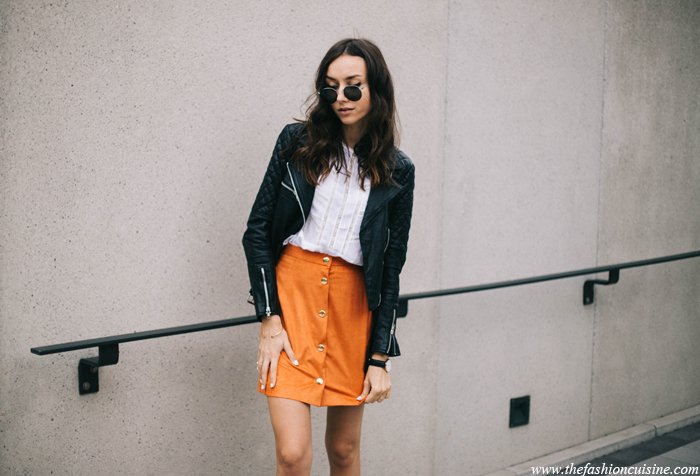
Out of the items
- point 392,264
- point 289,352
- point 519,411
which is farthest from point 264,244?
point 519,411

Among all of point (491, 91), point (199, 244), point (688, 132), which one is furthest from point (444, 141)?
point (688, 132)

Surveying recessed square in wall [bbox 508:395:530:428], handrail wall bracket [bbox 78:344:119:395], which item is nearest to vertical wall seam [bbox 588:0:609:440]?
recessed square in wall [bbox 508:395:530:428]

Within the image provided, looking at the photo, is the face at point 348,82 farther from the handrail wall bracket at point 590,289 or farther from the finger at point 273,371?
the handrail wall bracket at point 590,289

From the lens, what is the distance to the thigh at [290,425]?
8.11 feet

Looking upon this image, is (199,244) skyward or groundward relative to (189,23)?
groundward

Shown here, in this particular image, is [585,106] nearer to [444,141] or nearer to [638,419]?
[444,141]

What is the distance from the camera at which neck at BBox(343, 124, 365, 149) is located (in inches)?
105

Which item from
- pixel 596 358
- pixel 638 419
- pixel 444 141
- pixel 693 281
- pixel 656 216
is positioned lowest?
pixel 638 419

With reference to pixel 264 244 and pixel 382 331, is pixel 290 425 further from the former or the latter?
pixel 264 244

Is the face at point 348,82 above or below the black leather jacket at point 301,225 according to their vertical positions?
above

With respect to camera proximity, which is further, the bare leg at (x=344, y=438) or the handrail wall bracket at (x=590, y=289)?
the handrail wall bracket at (x=590, y=289)

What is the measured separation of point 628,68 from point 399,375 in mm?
2619

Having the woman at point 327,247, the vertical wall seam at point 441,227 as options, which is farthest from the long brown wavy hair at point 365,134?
the vertical wall seam at point 441,227

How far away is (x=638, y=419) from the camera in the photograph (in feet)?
Result: 17.4
